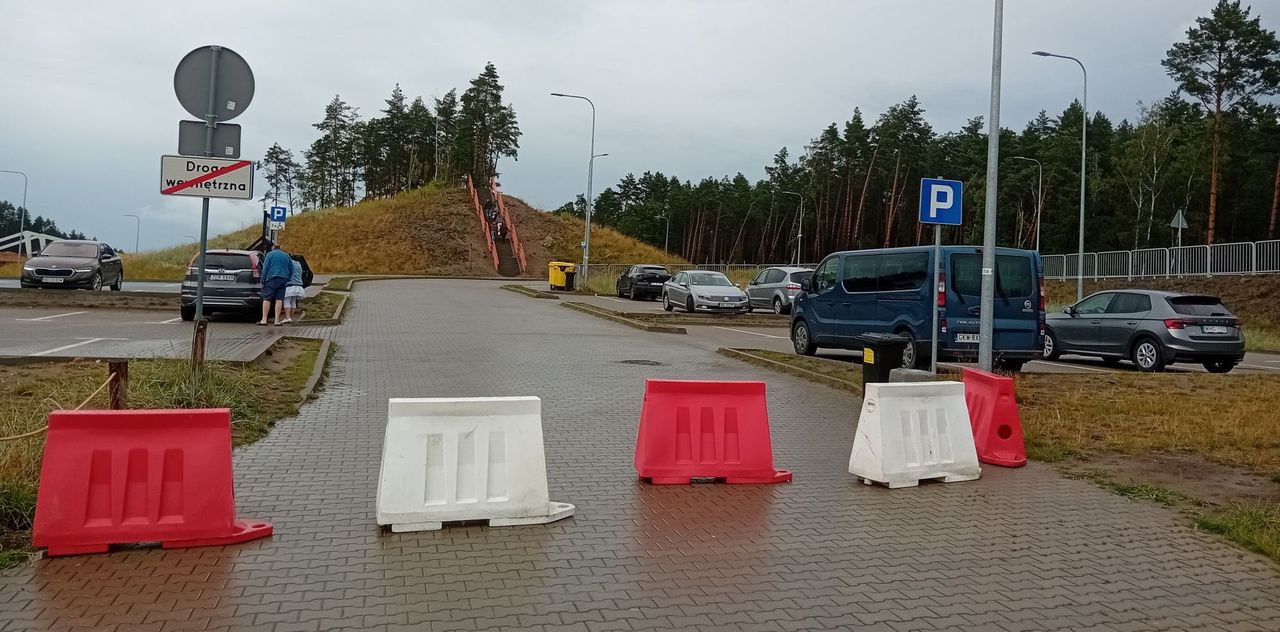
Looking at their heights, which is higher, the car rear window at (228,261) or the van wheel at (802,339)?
the car rear window at (228,261)

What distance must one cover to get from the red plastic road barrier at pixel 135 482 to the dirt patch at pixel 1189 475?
6.55 meters

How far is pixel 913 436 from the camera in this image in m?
7.45

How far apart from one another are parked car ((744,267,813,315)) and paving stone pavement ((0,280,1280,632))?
2299cm

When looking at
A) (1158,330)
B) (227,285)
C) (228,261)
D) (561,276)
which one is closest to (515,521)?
(1158,330)

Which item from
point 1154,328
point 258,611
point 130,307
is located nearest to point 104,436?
point 258,611

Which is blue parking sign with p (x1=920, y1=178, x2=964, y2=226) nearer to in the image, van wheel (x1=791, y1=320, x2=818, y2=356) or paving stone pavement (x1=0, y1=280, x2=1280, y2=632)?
paving stone pavement (x1=0, y1=280, x2=1280, y2=632)

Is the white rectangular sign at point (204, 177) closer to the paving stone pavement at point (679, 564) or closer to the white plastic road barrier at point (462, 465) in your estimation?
the paving stone pavement at point (679, 564)

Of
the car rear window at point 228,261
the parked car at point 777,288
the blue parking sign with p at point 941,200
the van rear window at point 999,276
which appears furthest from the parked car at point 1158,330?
the car rear window at point 228,261

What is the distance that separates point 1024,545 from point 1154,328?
1251 cm

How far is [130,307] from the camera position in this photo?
897 inches

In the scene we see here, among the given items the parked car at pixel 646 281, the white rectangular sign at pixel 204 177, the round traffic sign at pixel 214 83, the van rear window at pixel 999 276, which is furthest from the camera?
the parked car at pixel 646 281

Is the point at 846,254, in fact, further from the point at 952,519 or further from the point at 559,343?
the point at 952,519

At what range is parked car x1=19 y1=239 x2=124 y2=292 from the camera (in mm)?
25688

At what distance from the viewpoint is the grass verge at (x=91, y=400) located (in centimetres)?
557
